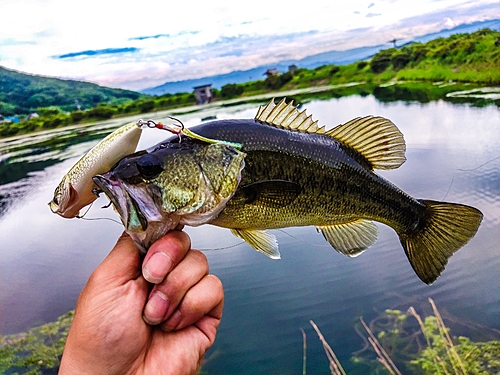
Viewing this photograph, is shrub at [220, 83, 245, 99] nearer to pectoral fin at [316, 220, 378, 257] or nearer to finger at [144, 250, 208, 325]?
pectoral fin at [316, 220, 378, 257]

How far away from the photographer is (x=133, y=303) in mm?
1388

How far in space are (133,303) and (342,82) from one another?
86.3 feet

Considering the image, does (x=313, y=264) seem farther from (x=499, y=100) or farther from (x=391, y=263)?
(x=499, y=100)

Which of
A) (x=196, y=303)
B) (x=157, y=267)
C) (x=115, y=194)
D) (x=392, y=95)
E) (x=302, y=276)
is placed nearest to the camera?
(x=115, y=194)

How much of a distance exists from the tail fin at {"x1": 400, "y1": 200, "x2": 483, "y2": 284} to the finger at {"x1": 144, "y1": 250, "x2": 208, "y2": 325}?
34.8 inches

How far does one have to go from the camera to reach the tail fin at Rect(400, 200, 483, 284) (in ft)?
5.01

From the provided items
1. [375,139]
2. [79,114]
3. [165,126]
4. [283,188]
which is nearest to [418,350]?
[375,139]

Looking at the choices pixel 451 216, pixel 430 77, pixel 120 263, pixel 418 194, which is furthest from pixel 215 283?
pixel 430 77

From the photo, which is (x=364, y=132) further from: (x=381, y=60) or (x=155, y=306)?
(x=381, y=60)

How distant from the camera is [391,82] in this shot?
22266mm

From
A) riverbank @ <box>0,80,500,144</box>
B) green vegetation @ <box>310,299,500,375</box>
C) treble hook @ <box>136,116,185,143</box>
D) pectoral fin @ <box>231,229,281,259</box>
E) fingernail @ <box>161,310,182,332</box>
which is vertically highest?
treble hook @ <box>136,116,185,143</box>

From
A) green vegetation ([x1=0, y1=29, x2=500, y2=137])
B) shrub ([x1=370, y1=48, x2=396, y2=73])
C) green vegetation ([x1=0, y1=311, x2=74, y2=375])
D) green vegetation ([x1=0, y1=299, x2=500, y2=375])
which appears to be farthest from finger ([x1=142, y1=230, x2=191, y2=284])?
shrub ([x1=370, y1=48, x2=396, y2=73])

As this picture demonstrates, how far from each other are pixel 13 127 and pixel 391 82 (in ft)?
68.3

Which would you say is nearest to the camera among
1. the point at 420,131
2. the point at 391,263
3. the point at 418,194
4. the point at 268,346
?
the point at 268,346
